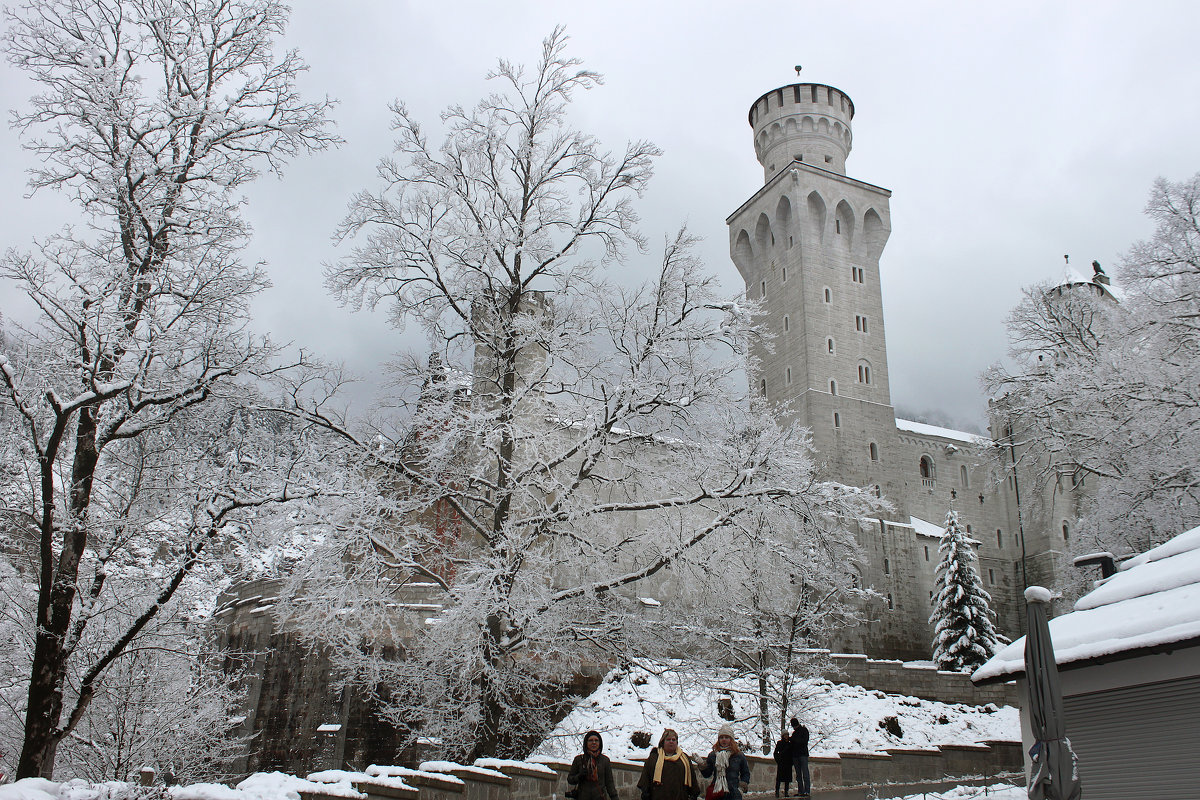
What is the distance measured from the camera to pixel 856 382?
38344mm

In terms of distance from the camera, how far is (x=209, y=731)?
18.6 m

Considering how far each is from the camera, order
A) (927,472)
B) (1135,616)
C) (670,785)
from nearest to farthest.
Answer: (670,785)
(1135,616)
(927,472)

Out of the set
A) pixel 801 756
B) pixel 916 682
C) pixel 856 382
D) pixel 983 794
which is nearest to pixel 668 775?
pixel 801 756

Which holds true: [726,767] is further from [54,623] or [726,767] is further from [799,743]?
[54,623]

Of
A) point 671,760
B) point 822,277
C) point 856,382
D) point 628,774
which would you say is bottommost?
point 628,774

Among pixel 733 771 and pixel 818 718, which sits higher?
pixel 818 718

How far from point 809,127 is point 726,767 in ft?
130

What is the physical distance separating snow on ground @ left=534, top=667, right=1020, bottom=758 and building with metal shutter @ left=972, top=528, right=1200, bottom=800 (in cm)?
890

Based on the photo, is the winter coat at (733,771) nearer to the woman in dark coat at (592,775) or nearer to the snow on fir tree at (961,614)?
the woman in dark coat at (592,775)

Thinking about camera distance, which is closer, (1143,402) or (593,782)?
(593,782)

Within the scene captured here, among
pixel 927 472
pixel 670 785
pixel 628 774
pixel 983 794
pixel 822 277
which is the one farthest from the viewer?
pixel 927 472

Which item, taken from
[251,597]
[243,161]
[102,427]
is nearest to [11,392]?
[102,427]

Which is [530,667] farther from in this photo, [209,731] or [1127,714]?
[209,731]

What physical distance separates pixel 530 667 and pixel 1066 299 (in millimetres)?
20274
